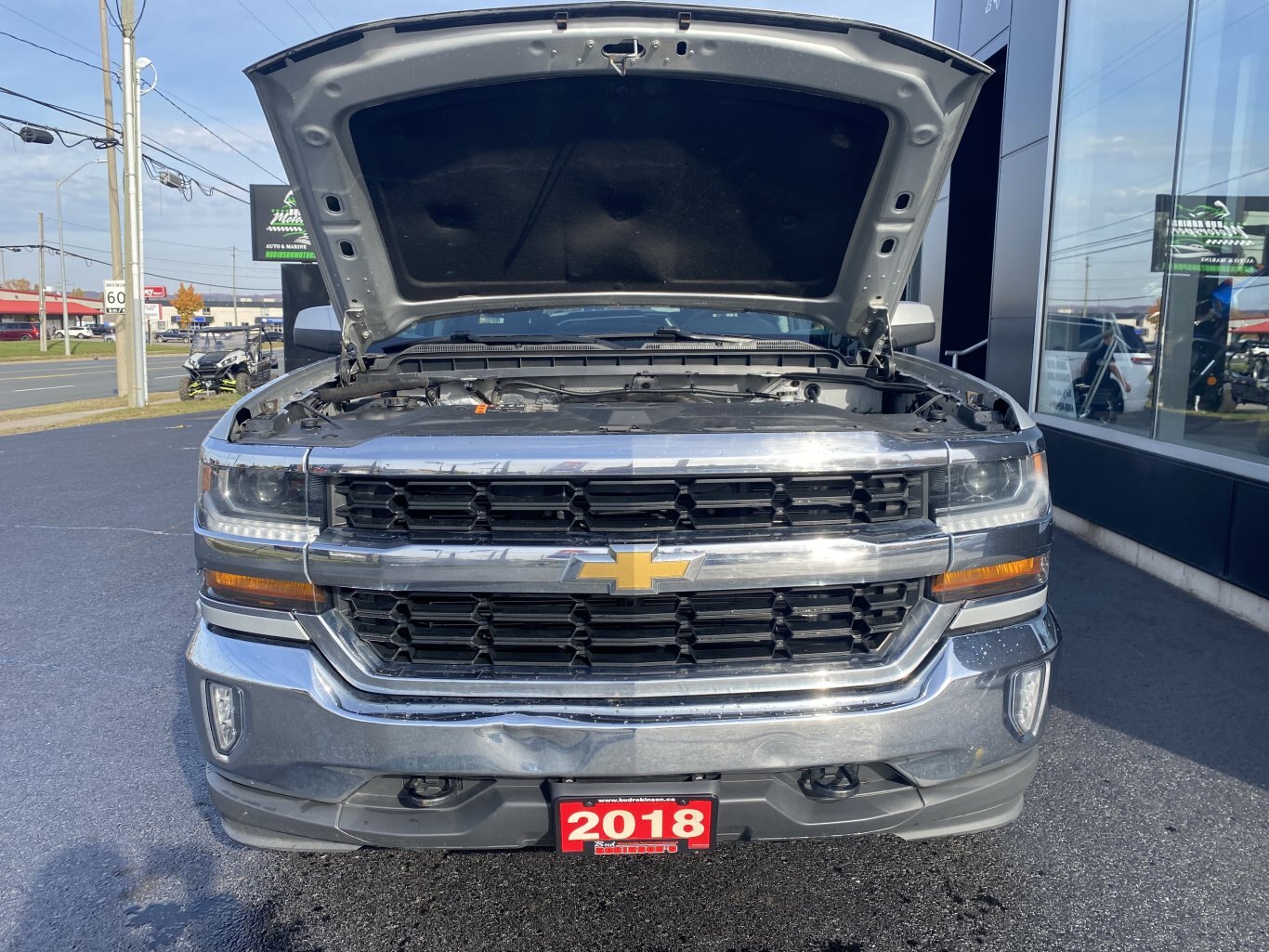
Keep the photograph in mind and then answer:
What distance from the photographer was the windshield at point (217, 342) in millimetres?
21797

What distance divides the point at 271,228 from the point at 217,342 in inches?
151

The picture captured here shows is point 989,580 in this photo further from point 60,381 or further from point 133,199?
point 60,381

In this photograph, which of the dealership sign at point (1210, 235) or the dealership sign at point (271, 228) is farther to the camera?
the dealership sign at point (271, 228)

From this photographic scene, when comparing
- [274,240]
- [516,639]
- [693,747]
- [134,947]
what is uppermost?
[274,240]

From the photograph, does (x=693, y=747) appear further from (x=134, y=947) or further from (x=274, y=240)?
(x=274, y=240)

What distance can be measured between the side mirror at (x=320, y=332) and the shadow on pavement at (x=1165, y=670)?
→ 3.22 metres

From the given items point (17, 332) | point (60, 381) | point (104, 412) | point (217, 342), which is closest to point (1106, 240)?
point (104, 412)

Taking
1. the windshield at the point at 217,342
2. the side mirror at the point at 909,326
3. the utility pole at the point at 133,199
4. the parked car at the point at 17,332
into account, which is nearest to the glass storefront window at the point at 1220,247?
the side mirror at the point at 909,326

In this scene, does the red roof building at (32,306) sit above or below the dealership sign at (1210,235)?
above

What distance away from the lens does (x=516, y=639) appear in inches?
79.1

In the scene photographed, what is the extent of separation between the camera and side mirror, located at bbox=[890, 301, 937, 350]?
10.3 ft

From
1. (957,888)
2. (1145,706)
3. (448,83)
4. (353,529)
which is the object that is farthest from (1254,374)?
(353,529)

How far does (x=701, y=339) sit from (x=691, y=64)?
1.01 m

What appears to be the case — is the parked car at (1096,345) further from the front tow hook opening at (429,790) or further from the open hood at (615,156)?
the front tow hook opening at (429,790)
